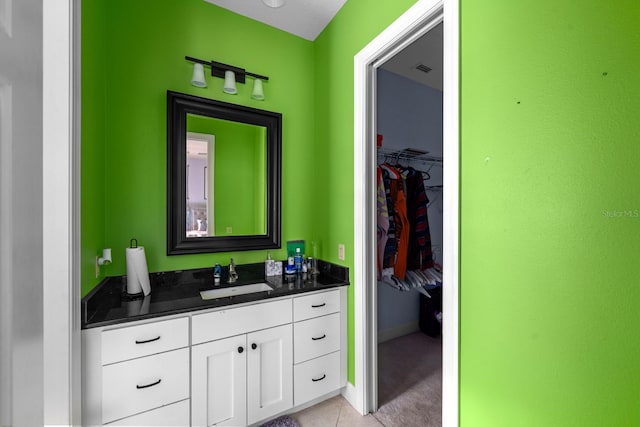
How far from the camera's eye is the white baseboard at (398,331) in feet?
8.59

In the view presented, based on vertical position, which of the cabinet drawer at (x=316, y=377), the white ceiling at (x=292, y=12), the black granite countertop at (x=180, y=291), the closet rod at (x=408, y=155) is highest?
the white ceiling at (x=292, y=12)

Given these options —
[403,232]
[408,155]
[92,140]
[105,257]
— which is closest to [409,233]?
[403,232]

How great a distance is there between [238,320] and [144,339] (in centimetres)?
42

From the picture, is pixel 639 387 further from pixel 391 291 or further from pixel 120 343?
pixel 391 291

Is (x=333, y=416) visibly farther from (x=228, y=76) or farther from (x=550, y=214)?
(x=228, y=76)

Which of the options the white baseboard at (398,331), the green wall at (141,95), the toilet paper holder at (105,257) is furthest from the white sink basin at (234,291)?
the white baseboard at (398,331)

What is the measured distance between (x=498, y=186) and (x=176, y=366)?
161 centimetres

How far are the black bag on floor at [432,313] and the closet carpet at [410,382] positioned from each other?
0.07 m

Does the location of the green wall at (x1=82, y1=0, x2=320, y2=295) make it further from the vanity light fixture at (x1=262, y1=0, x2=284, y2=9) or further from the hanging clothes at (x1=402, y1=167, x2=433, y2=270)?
the hanging clothes at (x1=402, y1=167, x2=433, y2=270)

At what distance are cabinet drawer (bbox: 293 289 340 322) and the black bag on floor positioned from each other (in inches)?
55.7

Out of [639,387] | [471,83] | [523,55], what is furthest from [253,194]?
[639,387]

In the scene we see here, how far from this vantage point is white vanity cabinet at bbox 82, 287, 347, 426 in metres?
1.16

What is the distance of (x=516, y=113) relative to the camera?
35.6 inches

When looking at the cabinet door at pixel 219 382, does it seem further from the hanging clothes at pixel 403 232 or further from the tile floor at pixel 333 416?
the hanging clothes at pixel 403 232
